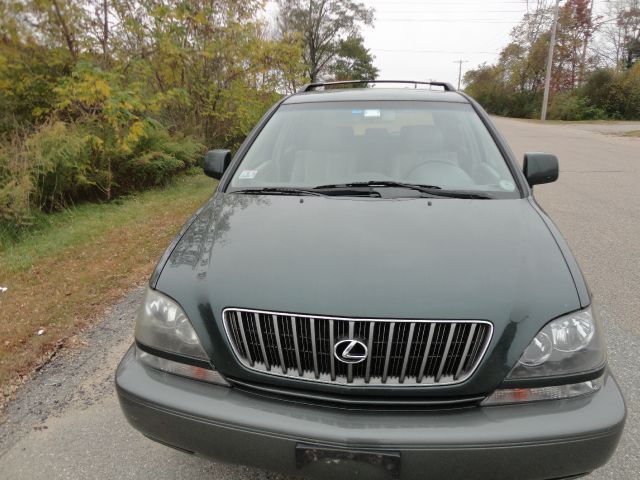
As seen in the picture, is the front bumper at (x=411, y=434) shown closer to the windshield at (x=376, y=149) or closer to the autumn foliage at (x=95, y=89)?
the windshield at (x=376, y=149)

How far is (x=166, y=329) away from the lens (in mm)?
1783

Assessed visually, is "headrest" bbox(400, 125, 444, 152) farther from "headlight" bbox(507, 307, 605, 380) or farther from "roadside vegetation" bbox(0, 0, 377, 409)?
"roadside vegetation" bbox(0, 0, 377, 409)

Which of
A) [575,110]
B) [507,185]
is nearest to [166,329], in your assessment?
[507,185]

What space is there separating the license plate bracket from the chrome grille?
219 millimetres

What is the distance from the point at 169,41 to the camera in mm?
8156

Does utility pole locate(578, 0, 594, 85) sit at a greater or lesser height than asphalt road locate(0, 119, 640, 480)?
greater

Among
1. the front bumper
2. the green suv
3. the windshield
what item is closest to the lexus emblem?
the green suv

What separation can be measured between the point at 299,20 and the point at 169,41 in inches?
1539

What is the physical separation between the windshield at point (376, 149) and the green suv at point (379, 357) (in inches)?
25.8

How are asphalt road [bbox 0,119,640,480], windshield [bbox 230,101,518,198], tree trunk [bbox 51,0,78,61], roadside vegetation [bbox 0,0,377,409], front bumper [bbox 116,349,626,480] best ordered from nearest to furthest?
1. front bumper [bbox 116,349,626,480]
2. asphalt road [bbox 0,119,640,480]
3. windshield [bbox 230,101,518,198]
4. roadside vegetation [bbox 0,0,377,409]
5. tree trunk [bbox 51,0,78,61]

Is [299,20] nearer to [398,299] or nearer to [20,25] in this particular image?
[20,25]

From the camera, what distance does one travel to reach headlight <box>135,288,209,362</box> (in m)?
1.74

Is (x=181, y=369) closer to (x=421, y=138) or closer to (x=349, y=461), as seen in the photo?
(x=349, y=461)

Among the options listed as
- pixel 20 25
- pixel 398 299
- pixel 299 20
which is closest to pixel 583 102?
pixel 299 20
